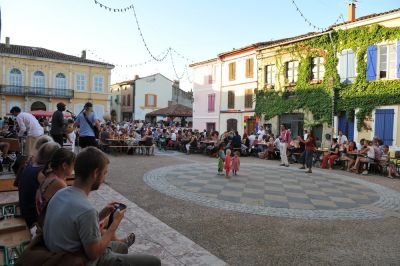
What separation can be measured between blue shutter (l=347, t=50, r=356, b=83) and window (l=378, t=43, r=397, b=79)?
1436mm

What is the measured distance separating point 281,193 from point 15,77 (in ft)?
115

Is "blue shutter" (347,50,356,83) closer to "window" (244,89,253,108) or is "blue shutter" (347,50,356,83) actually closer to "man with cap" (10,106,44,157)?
"window" (244,89,253,108)

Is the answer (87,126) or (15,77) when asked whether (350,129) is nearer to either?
(87,126)

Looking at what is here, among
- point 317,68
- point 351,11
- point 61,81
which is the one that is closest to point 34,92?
point 61,81

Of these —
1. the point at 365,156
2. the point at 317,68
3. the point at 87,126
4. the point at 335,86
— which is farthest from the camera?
the point at 317,68

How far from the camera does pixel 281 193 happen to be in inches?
321

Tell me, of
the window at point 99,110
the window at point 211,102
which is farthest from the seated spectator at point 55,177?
the window at point 99,110

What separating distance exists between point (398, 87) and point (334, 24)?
5773 mm

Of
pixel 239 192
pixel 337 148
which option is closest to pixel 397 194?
pixel 239 192

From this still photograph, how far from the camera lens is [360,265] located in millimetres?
4062

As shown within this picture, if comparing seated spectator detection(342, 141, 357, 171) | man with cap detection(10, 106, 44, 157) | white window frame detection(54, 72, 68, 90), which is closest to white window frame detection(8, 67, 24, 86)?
white window frame detection(54, 72, 68, 90)

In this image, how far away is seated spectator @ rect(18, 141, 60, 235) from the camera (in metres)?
3.41

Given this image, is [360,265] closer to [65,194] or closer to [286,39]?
[65,194]

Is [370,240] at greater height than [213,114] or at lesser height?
lesser
